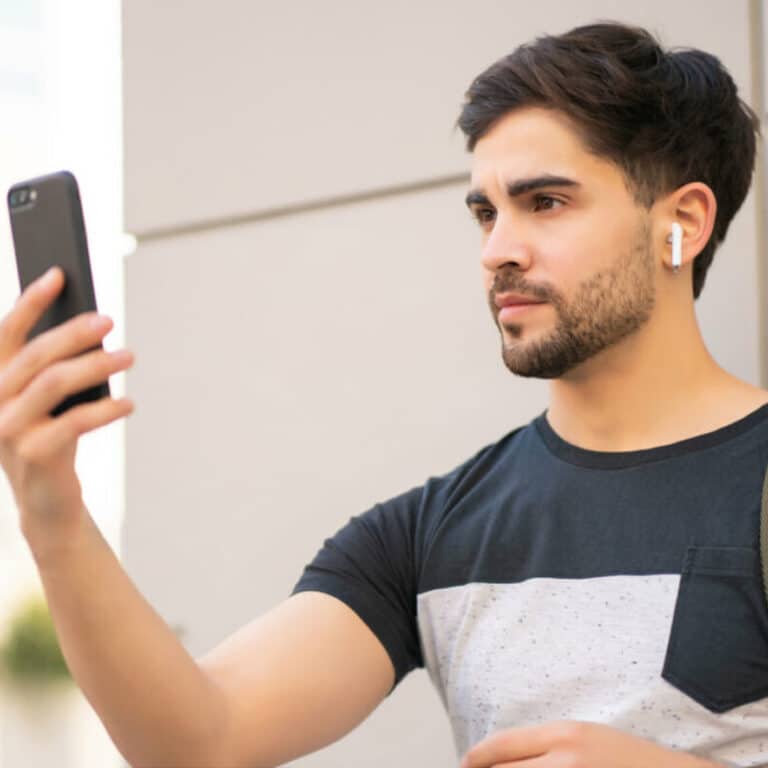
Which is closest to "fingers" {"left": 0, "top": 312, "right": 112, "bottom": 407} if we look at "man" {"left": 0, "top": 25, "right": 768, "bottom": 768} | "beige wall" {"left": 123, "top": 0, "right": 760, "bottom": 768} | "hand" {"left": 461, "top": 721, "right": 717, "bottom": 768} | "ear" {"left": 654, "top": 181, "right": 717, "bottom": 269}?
"man" {"left": 0, "top": 25, "right": 768, "bottom": 768}

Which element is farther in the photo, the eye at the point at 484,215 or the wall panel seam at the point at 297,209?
the wall panel seam at the point at 297,209

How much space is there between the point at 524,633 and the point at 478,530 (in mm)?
175

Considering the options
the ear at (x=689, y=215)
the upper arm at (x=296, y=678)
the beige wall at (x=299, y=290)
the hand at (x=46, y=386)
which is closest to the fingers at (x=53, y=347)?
the hand at (x=46, y=386)

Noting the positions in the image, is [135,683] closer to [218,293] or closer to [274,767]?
[274,767]

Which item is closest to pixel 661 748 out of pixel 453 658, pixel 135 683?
pixel 453 658

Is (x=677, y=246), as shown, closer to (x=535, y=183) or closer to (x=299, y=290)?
(x=535, y=183)

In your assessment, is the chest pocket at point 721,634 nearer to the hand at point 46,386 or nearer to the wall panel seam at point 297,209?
the hand at point 46,386

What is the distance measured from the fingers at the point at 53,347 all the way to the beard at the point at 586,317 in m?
0.68

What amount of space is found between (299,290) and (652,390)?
959 mm

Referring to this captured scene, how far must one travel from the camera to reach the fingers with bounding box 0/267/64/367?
1211 millimetres

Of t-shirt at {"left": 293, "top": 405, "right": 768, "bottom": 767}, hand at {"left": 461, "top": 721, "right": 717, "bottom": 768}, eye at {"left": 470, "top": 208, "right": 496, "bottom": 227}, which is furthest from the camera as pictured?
eye at {"left": 470, "top": 208, "right": 496, "bottom": 227}

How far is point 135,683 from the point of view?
1.44 metres

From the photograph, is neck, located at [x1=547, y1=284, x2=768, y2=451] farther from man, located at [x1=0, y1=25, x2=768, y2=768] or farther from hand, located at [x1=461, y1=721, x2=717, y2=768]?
hand, located at [x1=461, y1=721, x2=717, y2=768]

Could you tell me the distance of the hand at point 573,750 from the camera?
1446 mm
